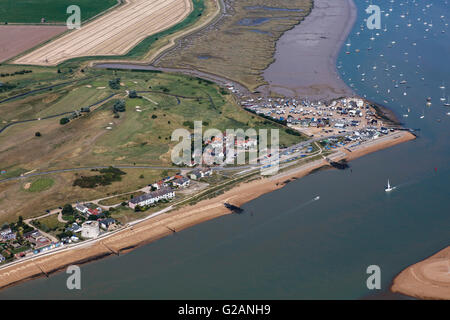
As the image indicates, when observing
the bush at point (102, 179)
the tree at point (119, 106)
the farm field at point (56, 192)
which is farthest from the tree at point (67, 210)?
the tree at point (119, 106)

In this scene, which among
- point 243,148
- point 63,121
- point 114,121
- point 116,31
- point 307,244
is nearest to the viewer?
point 307,244

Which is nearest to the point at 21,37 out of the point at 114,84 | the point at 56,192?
the point at 114,84

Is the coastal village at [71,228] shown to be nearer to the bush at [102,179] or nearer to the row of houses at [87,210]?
the row of houses at [87,210]

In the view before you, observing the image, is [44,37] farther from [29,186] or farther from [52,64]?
[29,186]

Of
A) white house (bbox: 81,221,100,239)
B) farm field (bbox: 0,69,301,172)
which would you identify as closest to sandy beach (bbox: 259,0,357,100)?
farm field (bbox: 0,69,301,172)

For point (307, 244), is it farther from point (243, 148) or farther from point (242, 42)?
point (242, 42)

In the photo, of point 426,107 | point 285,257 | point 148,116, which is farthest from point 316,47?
point 285,257
